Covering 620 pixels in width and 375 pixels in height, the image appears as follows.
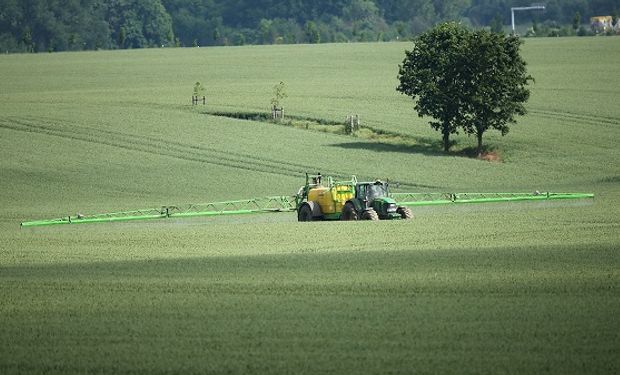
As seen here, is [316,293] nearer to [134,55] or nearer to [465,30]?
[465,30]

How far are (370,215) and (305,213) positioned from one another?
2987 mm

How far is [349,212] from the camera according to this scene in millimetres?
39156

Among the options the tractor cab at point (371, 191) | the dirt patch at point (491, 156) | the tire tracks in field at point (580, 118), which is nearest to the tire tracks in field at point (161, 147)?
the dirt patch at point (491, 156)

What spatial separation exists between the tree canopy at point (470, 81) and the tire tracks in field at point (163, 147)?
33.9 ft

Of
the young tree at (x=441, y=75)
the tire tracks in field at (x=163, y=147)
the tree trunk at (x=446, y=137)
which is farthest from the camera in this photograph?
the young tree at (x=441, y=75)

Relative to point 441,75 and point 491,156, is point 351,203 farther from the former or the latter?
point 441,75

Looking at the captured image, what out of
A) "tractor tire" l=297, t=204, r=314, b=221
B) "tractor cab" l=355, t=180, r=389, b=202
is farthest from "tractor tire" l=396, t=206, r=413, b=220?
"tractor tire" l=297, t=204, r=314, b=221

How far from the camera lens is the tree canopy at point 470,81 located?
223 ft

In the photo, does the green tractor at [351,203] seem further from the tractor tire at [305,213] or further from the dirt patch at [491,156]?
the dirt patch at [491,156]

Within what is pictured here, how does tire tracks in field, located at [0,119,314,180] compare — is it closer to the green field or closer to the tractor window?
the green field

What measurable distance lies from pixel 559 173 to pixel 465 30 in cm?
1385

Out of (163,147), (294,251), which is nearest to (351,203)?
(294,251)

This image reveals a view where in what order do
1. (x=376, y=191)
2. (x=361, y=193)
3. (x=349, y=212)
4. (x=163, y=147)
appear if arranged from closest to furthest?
(x=361, y=193) → (x=376, y=191) → (x=349, y=212) → (x=163, y=147)

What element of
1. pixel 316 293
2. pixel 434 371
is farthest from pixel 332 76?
pixel 434 371
